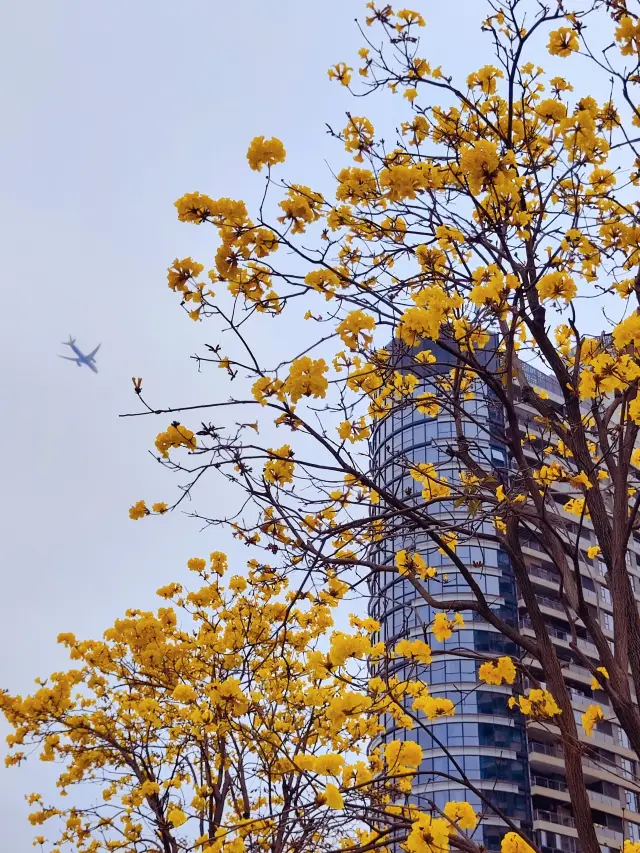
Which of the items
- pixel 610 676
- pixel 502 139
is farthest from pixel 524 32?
pixel 610 676

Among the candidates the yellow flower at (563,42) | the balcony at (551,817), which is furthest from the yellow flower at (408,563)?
the balcony at (551,817)

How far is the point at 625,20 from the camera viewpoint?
3.65 m

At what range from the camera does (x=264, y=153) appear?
328 cm

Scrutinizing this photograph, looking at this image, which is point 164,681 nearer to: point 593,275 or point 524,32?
point 593,275

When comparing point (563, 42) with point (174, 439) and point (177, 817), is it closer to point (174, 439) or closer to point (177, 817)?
point (174, 439)

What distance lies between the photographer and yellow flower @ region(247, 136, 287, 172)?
10.7 ft

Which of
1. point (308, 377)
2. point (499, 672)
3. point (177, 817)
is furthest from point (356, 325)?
point (177, 817)

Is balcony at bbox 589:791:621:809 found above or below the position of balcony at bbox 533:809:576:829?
above

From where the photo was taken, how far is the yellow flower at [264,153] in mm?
3254

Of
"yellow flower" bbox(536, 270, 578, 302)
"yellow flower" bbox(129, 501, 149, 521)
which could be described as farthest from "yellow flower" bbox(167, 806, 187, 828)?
"yellow flower" bbox(536, 270, 578, 302)

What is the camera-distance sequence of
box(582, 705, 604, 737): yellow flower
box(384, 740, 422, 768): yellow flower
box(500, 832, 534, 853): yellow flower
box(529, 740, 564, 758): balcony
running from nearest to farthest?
box(384, 740, 422, 768): yellow flower → box(500, 832, 534, 853): yellow flower → box(582, 705, 604, 737): yellow flower → box(529, 740, 564, 758): balcony

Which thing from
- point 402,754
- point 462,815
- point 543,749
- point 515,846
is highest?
point 543,749

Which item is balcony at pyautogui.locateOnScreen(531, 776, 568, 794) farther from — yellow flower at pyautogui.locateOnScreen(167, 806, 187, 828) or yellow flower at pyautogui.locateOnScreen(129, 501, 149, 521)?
yellow flower at pyautogui.locateOnScreen(129, 501, 149, 521)

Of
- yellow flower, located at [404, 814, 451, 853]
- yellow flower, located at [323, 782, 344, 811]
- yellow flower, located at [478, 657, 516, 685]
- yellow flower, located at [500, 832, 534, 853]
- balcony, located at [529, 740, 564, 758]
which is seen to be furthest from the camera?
balcony, located at [529, 740, 564, 758]
